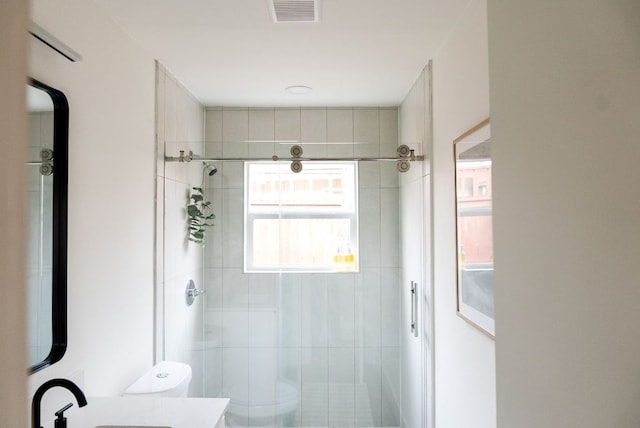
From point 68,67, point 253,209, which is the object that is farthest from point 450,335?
point 68,67

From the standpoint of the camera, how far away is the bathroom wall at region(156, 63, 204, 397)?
2512mm

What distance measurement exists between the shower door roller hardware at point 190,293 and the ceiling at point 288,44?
1322 millimetres

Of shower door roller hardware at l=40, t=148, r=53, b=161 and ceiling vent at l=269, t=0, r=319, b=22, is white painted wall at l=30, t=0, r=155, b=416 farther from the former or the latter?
ceiling vent at l=269, t=0, r=319, b=22

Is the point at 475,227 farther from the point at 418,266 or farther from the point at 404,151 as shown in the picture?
the point at 404,151

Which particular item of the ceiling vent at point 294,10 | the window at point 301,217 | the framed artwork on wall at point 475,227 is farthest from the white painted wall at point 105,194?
the framed artwork on wall at point 475,227

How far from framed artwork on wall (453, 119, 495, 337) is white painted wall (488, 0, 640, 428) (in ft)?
2.72

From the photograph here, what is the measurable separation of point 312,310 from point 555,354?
7.42ft

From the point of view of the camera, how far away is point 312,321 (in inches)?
108

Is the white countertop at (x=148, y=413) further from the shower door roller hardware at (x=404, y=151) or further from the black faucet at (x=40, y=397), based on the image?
the shower door roller hardware at (x=404, y=151)

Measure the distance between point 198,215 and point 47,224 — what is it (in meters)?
1.31

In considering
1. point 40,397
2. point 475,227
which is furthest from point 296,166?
point 40,397

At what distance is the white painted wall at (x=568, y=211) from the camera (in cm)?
42

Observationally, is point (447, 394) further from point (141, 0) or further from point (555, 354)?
point (141, 0)

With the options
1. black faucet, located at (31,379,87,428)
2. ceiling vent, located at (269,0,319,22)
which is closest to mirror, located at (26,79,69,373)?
black faucet, located at (31,379,87,428)
